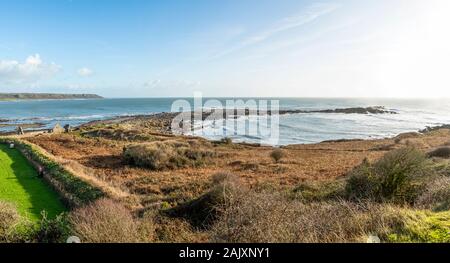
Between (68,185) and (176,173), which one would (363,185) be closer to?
(68,185)

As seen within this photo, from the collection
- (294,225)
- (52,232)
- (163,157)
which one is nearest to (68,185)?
(52,232)

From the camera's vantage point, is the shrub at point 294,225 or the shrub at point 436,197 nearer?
the shrub at point 294,225

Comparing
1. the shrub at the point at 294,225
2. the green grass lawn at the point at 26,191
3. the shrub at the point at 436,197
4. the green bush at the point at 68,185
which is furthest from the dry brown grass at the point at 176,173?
the shrub at the point at 436,197

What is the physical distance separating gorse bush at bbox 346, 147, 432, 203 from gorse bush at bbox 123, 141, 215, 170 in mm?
21652

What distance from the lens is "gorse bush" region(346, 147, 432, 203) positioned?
10.8 meters

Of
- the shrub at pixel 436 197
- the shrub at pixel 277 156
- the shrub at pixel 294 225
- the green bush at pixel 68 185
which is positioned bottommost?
the shrub at pixel 277 156

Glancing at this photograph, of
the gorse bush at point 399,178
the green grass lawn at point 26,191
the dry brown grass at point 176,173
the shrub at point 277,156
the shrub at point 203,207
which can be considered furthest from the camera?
the shrub at point 277,156

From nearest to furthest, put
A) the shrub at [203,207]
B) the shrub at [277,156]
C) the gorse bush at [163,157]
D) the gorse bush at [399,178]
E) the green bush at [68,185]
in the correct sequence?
the gorse bush at [399,178] < the shrub at [203,207] < the green bush at [68,185] < the gorse bush at [163,157] < the shrub at [277,156]

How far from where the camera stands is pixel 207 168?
30609 mm

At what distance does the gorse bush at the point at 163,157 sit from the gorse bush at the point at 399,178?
2165cm

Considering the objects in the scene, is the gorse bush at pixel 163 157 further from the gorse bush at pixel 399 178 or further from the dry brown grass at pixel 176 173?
the gorse bush at pixel 399 178

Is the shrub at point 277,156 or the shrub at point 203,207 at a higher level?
the shrub at point 203,207

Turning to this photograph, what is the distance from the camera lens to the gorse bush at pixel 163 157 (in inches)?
1209
